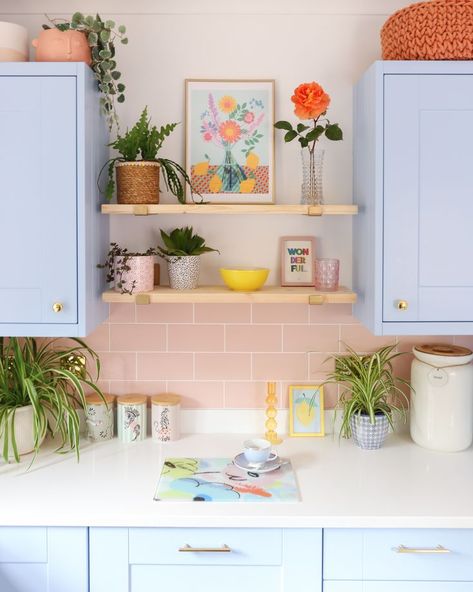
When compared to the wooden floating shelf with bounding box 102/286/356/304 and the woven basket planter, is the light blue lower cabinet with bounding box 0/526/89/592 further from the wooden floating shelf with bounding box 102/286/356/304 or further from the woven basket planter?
the woven basket planter

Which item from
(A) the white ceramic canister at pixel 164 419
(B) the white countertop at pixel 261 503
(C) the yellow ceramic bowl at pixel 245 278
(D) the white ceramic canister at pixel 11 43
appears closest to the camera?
(B) the white countertop at pixel 261 503

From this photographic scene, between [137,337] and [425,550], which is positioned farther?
[137,337]

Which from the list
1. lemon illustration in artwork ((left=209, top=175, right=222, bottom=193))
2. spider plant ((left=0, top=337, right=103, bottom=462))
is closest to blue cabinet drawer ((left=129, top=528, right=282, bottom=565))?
spider plant ((left=0, top=337, right=103, bottom=462))

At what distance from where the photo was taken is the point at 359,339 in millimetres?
2348

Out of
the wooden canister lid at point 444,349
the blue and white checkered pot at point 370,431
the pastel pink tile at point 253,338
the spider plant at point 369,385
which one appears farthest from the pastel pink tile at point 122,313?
the wooden canister lid at point 444,349

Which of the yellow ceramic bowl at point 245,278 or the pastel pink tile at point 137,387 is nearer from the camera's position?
the yellow ceramic bowl at point 245,278

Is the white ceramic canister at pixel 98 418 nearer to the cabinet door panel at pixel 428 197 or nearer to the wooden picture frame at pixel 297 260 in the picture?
the wooden picture frame at pixel 297 260

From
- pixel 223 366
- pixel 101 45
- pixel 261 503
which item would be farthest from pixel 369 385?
pixel 101 45

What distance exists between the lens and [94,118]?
2053 mm

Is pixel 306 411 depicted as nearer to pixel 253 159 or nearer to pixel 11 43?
pixel 253 159

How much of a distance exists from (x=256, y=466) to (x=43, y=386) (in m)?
0.74

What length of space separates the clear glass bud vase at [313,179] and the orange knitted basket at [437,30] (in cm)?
42

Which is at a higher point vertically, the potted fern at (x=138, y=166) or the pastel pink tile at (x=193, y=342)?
the potted fern at (x=138, y=166)

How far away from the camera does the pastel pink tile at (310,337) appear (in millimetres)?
2344
